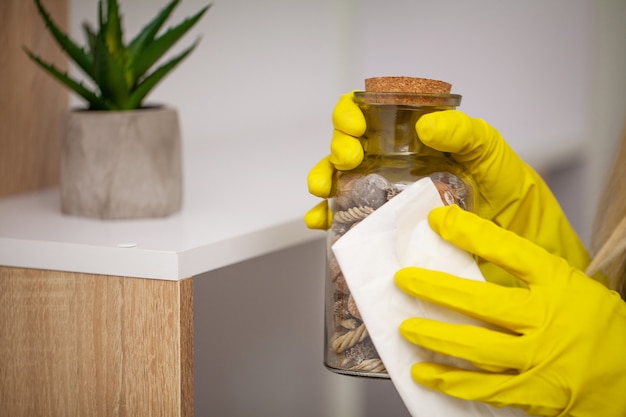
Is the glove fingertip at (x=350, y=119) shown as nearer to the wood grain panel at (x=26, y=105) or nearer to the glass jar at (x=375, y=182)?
the glass jar at (x=375, y=182)

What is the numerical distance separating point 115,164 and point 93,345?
26cm

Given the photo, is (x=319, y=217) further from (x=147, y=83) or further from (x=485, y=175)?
(x=147, y=83)

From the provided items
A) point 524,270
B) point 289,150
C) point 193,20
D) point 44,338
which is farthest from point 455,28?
point 44,338

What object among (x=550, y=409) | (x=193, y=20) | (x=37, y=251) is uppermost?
(x=193, y=20)

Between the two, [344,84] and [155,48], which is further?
[344,84]

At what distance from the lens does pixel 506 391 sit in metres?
0.71

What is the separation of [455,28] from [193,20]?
0.54m

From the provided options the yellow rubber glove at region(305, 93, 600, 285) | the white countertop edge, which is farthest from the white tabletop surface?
the yellow rubber glove at region(305, 93, 600, 285)

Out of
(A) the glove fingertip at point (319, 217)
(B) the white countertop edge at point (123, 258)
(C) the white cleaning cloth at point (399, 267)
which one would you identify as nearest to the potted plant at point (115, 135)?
(B) the white countertop edge at point (123, 258)

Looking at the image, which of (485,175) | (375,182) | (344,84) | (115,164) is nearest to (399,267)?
(375,182)

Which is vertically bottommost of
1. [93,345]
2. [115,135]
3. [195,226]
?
[93,345]

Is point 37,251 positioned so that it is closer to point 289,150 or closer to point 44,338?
point 44,338

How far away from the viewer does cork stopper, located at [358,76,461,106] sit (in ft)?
2.44

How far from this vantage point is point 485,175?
0.92 meters
